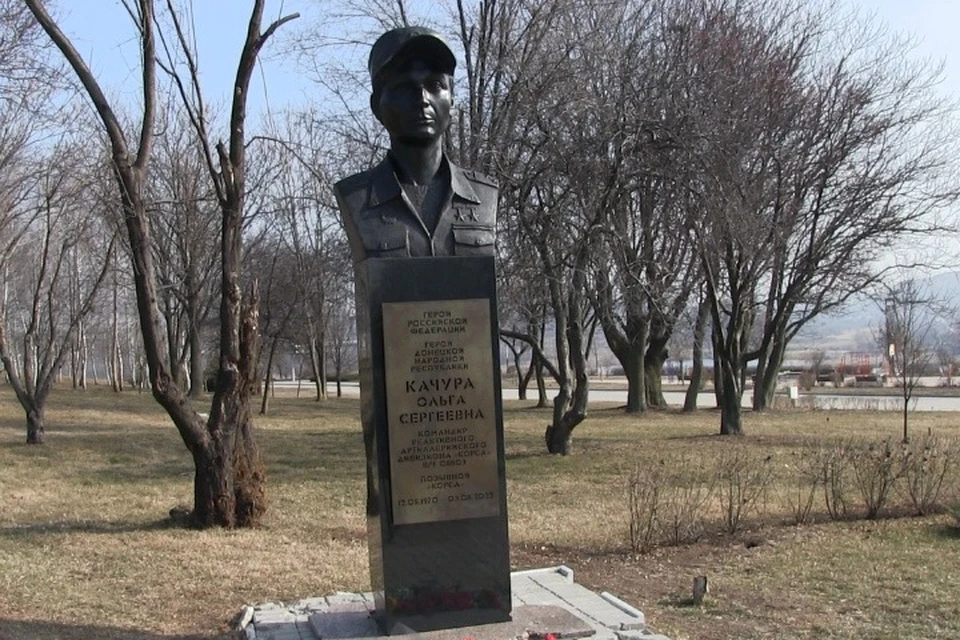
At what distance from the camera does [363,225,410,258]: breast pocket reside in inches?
213

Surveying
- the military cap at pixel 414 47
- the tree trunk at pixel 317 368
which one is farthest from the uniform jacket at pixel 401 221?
the tree trunk at pixel 317 368

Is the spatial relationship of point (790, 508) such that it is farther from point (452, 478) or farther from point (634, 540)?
point (452, 478)

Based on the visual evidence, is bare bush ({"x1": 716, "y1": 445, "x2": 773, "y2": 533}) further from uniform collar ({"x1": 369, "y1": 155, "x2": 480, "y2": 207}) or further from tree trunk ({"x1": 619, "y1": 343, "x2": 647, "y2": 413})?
tree trunk ({"x1": 619, "y1": 343, "x2": 647, "y2": 413})

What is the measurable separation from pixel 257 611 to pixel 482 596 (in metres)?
1.71

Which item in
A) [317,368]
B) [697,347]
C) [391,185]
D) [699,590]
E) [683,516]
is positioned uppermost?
[391,185]

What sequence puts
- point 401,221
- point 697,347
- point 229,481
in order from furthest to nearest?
1. point 697,347
2. point 229,481
3. point 401,221

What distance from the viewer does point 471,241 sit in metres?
5.57

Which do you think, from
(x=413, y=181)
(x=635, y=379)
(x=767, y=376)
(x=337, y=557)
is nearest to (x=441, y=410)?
(x=413, y=181)

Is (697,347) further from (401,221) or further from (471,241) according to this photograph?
Result: (401,221)

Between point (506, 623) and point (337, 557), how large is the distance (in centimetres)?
350

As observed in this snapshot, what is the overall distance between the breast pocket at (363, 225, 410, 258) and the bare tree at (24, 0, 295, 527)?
15.6ft

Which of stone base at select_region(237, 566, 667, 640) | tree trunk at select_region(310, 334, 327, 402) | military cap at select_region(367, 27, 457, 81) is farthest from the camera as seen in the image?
tree trunk at select_region(310, 334, 327, 402)

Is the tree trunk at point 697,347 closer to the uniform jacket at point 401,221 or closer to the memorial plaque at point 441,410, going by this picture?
the uniform jacket at point 401,221

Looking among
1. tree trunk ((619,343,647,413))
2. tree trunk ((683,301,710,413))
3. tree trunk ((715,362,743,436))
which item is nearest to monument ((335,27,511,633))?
tree trunk ((715,362,743,436))
